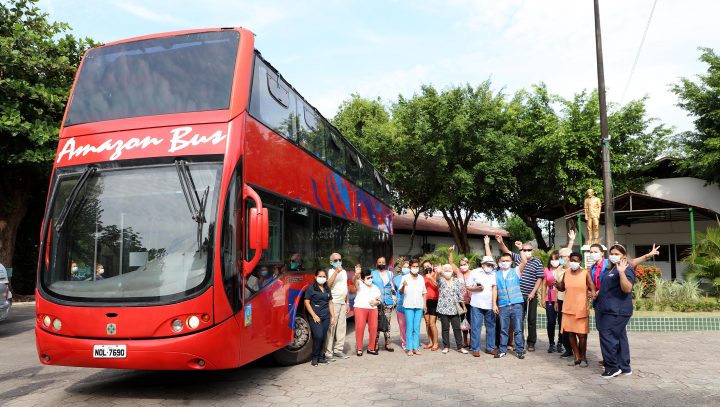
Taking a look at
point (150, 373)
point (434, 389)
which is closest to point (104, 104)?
point (150, 373)

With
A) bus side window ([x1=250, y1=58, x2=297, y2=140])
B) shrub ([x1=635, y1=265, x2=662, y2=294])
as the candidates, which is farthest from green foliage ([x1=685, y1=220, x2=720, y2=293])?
bus side window ([x1=250, y1=58, x2=297, y2=140])

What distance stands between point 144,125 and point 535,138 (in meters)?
22.2

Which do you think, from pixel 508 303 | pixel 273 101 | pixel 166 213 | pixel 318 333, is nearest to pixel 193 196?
pixel 166 213

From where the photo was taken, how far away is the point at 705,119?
2159 cm

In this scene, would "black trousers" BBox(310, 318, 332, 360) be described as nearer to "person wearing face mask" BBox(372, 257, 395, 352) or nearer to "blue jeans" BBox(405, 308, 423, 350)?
"blue jeans" BBox(405, 308, 423, 350)

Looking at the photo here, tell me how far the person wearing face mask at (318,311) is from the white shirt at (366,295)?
1102 mm

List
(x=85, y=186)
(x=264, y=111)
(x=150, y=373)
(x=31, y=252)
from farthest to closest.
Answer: (x=31, y=252) → (x=150, y=373) → (x=264, y=111) → (x=85, y=186)

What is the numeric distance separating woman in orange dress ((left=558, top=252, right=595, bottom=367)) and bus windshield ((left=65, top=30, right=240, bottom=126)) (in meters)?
5.23

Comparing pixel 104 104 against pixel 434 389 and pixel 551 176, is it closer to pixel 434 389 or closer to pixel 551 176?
pixel 434 389

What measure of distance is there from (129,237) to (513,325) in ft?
19.4

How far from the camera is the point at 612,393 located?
20.1 feet

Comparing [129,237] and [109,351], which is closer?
[109,351]

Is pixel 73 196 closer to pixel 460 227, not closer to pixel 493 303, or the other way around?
pixel 493 303

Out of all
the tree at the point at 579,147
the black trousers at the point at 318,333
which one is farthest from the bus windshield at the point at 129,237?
the tree at the point at 579,147
